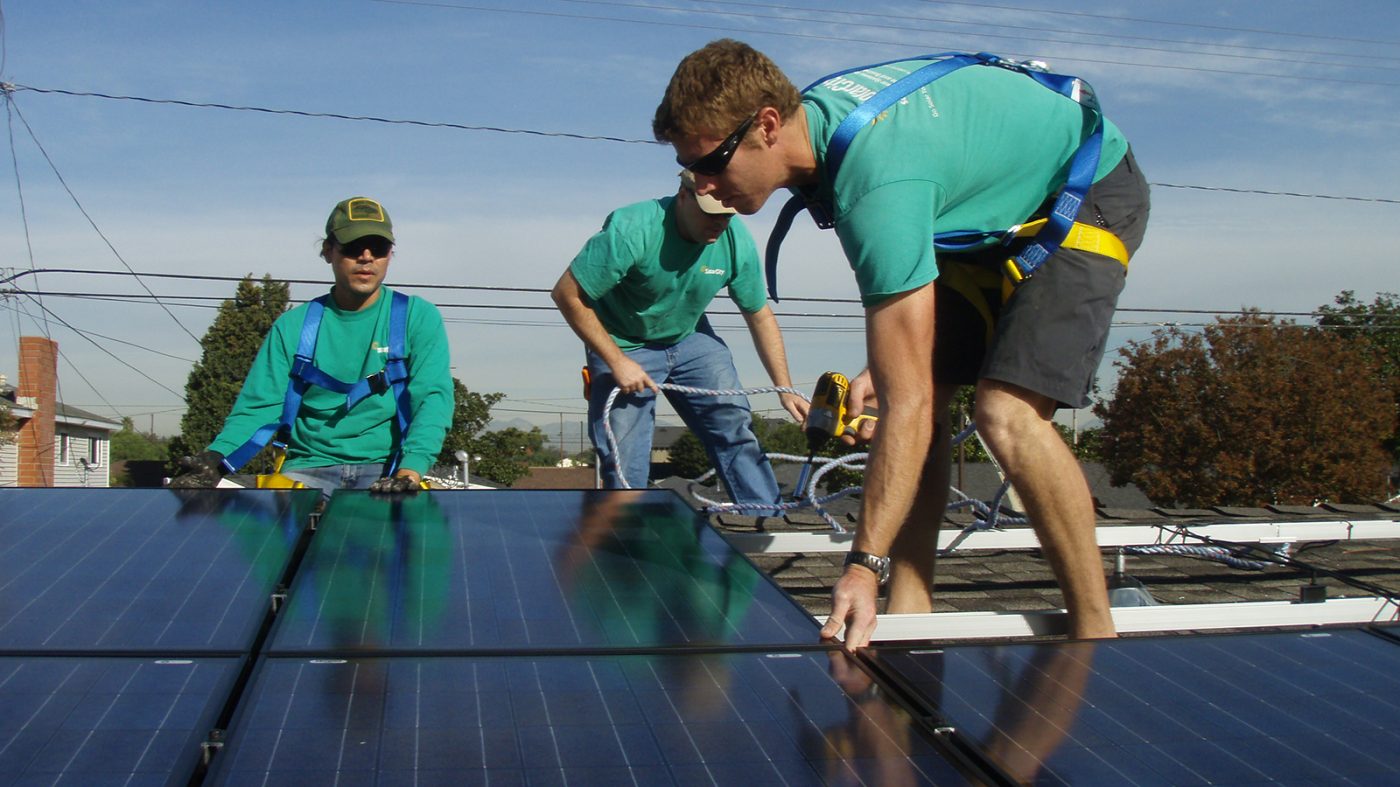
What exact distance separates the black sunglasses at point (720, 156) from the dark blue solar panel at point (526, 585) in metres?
0.83

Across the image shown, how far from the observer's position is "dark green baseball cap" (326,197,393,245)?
174 inches

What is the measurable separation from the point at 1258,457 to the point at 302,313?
113ft

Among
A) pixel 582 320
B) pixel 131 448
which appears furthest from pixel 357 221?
pixel 131 448

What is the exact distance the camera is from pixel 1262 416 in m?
34.0

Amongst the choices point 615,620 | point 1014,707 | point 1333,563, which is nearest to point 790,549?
point 615,620

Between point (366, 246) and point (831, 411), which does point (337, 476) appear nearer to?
point (366, 246)

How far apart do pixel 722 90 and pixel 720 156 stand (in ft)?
0.47

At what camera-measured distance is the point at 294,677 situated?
178cm

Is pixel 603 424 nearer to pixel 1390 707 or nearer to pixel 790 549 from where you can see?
pixel 790 549

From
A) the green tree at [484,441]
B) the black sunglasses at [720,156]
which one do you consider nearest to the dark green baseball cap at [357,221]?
the black sunglasses at [720,156]

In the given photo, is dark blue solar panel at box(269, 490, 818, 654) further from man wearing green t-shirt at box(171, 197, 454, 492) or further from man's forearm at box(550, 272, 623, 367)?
man's forearm at box(550, 272, 623, 367)

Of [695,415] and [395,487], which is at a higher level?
[695,415]

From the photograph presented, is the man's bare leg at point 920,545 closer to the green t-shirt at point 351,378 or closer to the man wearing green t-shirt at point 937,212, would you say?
the man wearing green t-shirt at point 937,212

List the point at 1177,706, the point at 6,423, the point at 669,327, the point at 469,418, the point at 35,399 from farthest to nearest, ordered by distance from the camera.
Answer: the point at 469,418
the point at 35,399
the point at 6,423
the point at 669,327
the point at 1177,706
